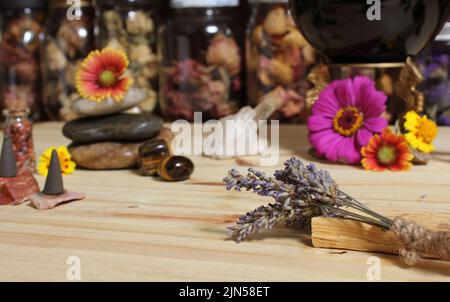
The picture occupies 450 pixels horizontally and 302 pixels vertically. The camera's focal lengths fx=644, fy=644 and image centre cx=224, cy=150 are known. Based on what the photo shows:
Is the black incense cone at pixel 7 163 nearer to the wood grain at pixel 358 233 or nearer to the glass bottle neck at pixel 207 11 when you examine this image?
the wood grain at pixel 358 233

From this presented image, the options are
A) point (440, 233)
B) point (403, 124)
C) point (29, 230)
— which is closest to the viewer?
point (440, 233)

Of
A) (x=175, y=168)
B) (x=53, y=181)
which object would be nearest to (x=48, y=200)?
(x=53, y=181)

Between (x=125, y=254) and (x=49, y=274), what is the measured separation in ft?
0.24

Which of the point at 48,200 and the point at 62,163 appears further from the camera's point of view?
the point at 62,163

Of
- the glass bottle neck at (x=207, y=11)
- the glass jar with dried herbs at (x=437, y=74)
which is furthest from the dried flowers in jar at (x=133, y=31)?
the glass jar with dried herbs at (x=437, y=74)

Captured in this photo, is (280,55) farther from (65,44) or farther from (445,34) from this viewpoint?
(65,44)

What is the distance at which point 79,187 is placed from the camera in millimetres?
852

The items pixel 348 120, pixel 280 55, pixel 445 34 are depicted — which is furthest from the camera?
pixel 280 55

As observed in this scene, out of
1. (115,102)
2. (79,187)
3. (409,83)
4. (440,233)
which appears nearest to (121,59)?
(115,102)

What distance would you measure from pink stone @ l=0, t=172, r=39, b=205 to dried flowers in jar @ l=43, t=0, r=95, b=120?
721 mm

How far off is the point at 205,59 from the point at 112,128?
0.48 m

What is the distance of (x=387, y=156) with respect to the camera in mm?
905

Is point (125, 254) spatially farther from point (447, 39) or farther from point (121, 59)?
point (447, 39)

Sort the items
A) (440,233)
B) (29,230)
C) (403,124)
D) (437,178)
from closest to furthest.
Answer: (440,233), (29,230), (437,178), (403,124)
